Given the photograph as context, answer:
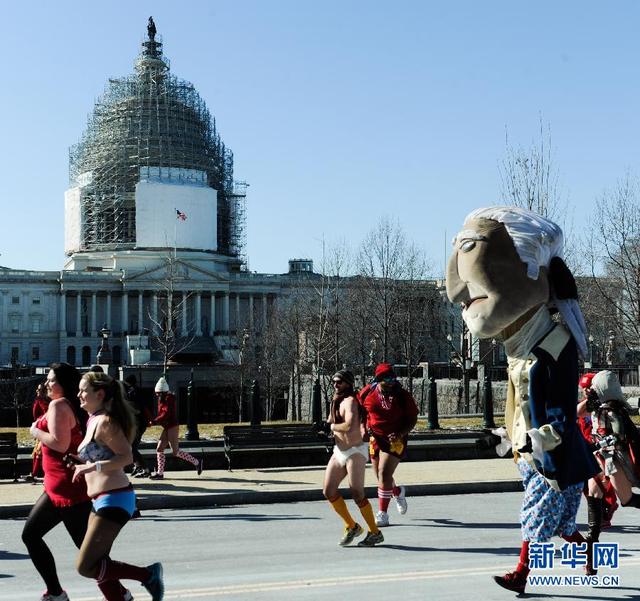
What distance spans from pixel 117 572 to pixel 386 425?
5524 mm

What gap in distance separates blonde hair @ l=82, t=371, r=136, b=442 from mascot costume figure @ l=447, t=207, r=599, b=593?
8.57 ft

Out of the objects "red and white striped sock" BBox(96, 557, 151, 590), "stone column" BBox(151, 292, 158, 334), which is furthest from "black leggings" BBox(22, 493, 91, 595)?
"stone column" BBox(151, 292, 158, 334)

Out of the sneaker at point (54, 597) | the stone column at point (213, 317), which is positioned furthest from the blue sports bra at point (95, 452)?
the stone column at point (213, 317)

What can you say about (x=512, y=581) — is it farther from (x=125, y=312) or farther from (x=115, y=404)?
(x=125, y=312)

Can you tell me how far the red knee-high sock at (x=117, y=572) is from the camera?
783 cm

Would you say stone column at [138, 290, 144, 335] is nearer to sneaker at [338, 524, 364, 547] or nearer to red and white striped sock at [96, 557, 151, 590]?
sneaker at [338, 524, 364, 547]

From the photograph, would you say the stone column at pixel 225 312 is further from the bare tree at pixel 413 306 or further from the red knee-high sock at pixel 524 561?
the red knee-high sock at pixel 524 561

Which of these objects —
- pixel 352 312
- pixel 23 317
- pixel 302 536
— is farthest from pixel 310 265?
pixel 302 536

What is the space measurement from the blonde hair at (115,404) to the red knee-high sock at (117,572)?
35.4 inches

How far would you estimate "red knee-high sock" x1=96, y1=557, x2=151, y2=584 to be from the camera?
783 cm

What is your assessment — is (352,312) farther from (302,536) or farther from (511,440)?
(511,440)

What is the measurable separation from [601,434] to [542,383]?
122 inches

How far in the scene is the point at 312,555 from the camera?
11.0 meters

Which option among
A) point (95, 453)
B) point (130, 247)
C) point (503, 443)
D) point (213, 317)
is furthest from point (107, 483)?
point (130, 247)
